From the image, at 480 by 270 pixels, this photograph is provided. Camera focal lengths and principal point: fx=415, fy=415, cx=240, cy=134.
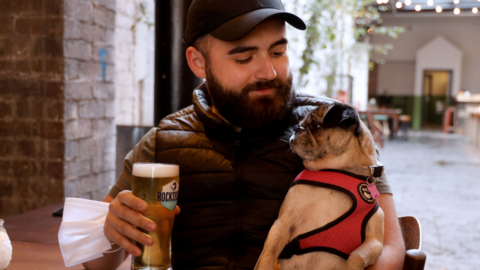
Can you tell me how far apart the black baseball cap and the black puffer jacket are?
0.89 feet

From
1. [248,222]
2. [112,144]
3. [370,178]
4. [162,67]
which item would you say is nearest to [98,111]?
[112,144]

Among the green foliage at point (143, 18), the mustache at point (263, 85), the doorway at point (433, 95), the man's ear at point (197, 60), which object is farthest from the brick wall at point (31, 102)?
the doorway at point (433, 95)

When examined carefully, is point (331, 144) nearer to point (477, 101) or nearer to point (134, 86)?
point (134, 86)

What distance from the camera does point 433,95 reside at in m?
21.6

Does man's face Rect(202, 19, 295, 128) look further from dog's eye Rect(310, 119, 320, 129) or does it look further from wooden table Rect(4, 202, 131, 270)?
wooden table Rect(4, 202, 131, 270)

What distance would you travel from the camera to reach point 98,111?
10.7ft

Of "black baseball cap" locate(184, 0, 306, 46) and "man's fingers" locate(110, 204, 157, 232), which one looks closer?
"man's fingers" locate(110, 204, 157, 232)

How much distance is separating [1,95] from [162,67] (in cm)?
144

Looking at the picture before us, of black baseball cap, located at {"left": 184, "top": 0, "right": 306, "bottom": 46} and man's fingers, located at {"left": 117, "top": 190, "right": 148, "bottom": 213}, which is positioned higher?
black baseball cap, located at {"left": 184, "top": 0, "right": 306, "bottom": 46}

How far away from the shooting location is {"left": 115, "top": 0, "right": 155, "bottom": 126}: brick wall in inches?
167

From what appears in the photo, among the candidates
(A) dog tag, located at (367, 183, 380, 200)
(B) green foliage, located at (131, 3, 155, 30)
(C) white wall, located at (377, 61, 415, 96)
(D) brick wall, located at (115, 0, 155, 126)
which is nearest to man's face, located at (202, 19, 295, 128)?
(A) dog tag, located at (367, 183, 380, 200)

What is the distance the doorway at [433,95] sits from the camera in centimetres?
2111

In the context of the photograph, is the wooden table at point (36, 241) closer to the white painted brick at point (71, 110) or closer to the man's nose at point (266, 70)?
the man's nose at point (266, 70)

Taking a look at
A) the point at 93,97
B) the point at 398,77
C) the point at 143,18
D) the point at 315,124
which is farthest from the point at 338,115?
the point at 398,77
